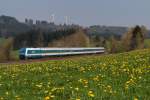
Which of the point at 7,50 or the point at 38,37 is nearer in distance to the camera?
the point at 7,50

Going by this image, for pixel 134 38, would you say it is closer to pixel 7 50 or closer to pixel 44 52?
pixel 7 50

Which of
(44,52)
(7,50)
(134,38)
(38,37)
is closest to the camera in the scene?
(44,52)

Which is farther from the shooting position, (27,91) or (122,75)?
(122,75)

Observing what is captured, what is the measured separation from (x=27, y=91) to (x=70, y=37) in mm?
106606

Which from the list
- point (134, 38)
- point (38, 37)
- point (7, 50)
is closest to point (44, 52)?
point (7, 50)

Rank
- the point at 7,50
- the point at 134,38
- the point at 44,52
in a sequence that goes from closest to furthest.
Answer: the point at 44,52 < the point at 7,50 < the point at 134,38

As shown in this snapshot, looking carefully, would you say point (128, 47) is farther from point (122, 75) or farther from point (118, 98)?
point (118, 98)

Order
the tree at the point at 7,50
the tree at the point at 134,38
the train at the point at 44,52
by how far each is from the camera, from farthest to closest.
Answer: the tree at the point at 134,38 < the tree at the point at 7,50 < the train at the point at 44,52

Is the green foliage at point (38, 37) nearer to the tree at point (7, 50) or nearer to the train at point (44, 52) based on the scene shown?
the tree at point (7, 50)

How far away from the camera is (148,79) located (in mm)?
15523

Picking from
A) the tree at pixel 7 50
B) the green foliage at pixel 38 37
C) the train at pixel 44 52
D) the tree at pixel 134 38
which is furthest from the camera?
the green foliage at pixel 38 37

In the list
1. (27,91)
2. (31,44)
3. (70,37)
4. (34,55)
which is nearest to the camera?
(27,91)

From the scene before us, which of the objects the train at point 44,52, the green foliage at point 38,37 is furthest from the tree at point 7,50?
the green foliage at point 38,37

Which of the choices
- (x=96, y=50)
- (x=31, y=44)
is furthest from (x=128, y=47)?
(x=31, y=44)
